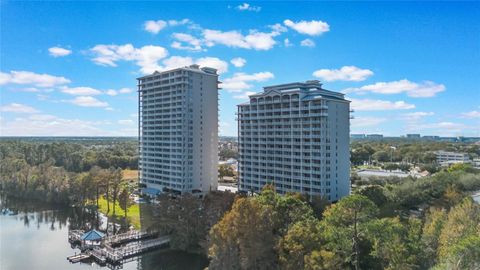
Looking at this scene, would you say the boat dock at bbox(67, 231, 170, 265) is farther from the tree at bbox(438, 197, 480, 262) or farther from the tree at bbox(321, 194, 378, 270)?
the tree at bbox(438, 197, 480, 262)

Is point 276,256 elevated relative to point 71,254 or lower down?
elevated

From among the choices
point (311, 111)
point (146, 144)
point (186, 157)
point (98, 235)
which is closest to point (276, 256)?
point (98, 235)

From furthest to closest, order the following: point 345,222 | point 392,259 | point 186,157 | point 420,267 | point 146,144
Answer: point 146,144 < point 186,157 < point 345,222 < point 420,267 < point 392,259

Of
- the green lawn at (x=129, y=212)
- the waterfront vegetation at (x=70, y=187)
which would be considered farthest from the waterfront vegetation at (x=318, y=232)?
the waterfront vegetation at (x=70, y=187)

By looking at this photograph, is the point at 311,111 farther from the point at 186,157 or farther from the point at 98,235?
the point at 98,235

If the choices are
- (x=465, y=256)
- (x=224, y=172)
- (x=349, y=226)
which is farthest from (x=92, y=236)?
(x=224, y=172)

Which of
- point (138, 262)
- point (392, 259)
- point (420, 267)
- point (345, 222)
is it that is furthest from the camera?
point (138, 262)
